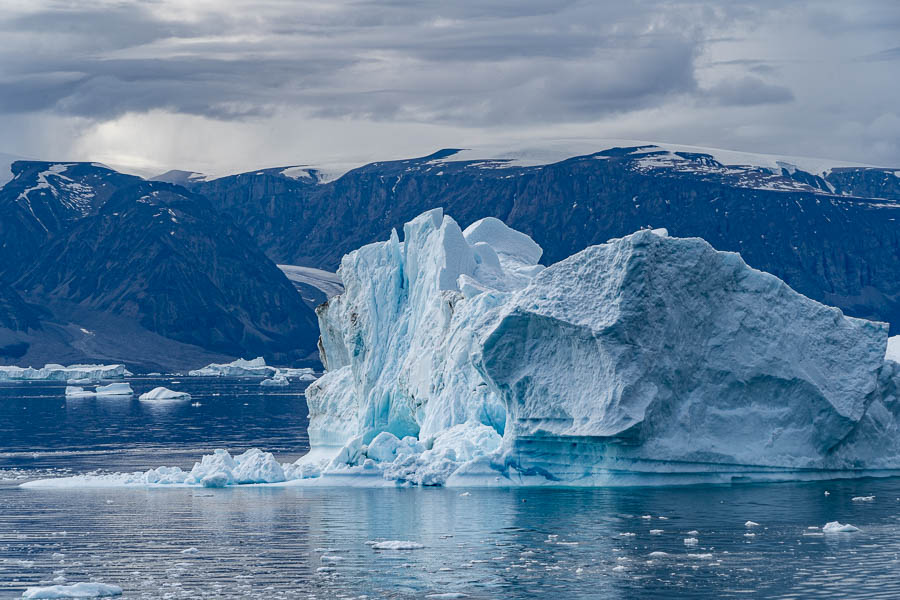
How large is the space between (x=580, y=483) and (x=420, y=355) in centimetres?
857

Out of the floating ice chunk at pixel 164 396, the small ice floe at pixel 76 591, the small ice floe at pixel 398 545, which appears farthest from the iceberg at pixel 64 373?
the small ice floe at pixel 76 591

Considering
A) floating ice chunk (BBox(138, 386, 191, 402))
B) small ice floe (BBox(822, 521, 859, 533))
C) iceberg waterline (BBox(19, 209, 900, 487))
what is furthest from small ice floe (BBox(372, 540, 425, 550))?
floating ice chunk (BBox(138, 386, 191, 402))

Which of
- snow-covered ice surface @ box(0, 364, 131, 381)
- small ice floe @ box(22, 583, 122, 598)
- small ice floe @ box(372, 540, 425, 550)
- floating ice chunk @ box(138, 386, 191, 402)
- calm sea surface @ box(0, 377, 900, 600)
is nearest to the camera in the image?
small ice floe @ box(22, 583, 122, 598)

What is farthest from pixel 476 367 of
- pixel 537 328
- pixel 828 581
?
pixel 828 581

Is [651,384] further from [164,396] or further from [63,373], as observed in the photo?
[63,373]

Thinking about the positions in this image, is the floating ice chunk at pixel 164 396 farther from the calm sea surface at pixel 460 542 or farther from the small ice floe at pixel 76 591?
the small ice floe at pixel 76 591

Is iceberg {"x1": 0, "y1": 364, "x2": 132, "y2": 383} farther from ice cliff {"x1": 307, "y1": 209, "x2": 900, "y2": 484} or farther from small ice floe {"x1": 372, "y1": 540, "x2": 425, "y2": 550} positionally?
small ice floe {"x1": 372, "y1": 540, "x2": 425, "y2": 550}

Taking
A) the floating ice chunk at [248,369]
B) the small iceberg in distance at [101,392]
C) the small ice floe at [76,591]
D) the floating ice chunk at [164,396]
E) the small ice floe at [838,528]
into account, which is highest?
the floating ice chunk at [248,369]

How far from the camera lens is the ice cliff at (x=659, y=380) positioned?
125ft

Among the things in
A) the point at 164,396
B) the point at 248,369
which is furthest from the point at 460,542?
the point at 248,369

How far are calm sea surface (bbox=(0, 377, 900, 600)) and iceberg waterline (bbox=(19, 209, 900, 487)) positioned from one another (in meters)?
1.03

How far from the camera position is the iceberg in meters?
151

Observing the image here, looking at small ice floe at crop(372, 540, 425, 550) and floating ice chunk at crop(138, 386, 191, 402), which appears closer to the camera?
small ice floe at crop(372, 540, 425, 550)

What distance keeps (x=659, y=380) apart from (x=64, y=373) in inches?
4934
